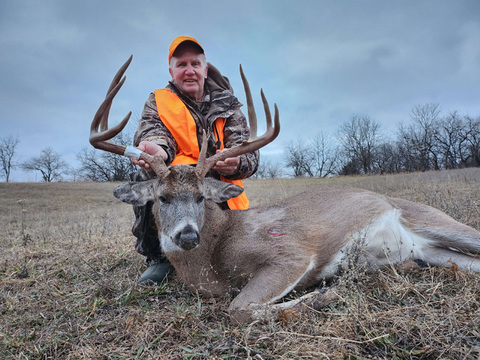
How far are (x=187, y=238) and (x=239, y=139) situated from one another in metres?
1.83

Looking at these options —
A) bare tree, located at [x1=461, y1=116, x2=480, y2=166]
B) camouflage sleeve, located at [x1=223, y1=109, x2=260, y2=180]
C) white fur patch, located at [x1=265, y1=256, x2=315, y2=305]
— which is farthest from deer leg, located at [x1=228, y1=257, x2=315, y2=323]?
bare tree, located at [x1=461, y1=116, x2=480, y2=166]

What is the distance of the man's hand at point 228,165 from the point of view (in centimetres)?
365

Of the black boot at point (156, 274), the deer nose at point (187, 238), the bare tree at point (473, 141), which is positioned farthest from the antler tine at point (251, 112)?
the bare tree at point (473, 141)

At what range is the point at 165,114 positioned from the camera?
13.2 ft

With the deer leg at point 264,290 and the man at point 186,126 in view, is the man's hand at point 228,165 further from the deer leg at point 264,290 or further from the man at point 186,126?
the deer leg at point 264,290

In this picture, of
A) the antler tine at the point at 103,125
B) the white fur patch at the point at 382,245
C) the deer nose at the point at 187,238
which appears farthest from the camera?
the antler tine at the point at 103,125

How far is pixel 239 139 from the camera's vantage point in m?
4.22

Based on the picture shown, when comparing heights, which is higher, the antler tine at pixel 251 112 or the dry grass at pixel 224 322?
the antler tine at pixel 251 112

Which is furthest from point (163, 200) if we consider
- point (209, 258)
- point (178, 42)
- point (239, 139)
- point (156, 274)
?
point (178, 42)

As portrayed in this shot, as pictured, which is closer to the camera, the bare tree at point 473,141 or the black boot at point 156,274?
the black boot at point 156,274

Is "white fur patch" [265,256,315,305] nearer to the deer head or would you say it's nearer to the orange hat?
the deer head

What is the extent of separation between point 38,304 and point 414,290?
3.17 metres

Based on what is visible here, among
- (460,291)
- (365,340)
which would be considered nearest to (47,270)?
(365,340)

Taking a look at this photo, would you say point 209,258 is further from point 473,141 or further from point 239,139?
point 473,141
